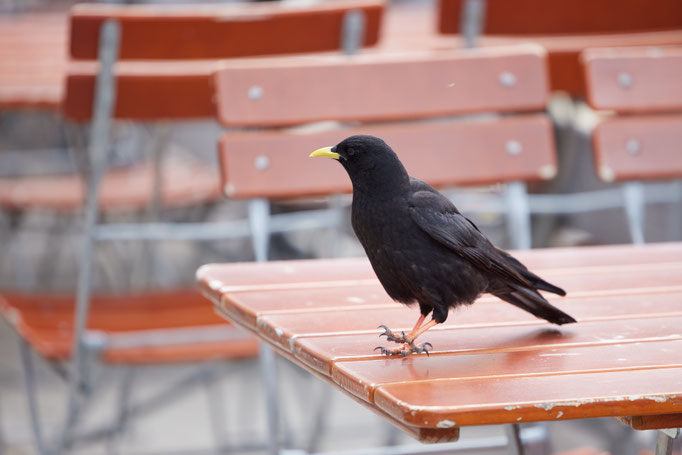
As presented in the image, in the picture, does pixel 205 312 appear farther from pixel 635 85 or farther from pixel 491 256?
pixel 491 256

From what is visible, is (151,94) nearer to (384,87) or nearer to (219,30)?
(219,30)

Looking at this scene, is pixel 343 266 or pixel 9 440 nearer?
pixel 343 266

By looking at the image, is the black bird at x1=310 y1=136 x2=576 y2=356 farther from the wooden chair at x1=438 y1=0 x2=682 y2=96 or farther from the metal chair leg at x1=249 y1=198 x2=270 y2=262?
the wooden chair at x1=438 y1=0 x2=682 y2=96

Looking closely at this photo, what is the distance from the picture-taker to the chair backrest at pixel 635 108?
89.7 inches

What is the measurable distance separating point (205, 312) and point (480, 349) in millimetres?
1657

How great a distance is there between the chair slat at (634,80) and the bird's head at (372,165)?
1.06 m

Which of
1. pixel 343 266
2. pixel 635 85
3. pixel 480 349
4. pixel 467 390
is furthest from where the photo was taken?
pixel 635 85

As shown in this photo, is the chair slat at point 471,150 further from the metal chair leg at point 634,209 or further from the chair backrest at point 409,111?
the metal chair leg at point 634,209

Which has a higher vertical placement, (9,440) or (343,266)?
(343,266)

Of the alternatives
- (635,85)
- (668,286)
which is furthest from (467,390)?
(635,85)

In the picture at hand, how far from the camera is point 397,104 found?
2.25m

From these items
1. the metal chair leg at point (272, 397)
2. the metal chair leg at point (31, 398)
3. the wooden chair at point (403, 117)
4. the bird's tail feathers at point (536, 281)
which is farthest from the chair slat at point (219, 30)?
the bird's tail feathers at point (536, 281)

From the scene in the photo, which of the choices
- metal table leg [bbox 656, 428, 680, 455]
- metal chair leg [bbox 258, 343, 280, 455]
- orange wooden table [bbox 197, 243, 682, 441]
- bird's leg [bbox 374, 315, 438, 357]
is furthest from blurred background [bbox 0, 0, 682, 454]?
metal table leg [bbox 656, 428, 680, 455]

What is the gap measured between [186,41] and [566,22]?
1254mm
